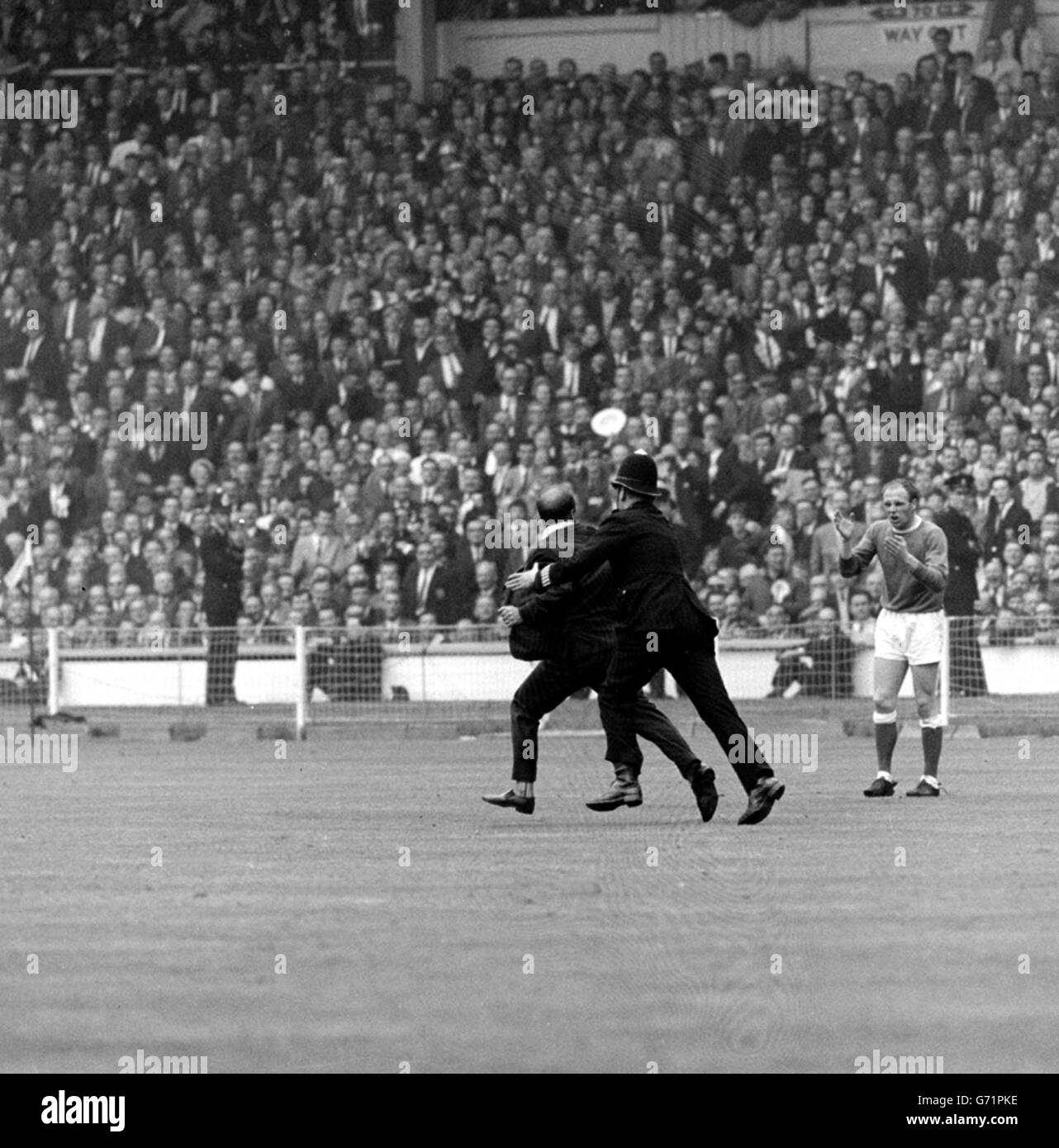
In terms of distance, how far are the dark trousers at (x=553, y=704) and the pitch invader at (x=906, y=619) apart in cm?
204

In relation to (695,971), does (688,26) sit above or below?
above

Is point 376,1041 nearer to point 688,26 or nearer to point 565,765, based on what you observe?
point 565,765

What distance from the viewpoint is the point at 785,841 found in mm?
12797

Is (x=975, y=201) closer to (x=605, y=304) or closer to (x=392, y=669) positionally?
(x=605, y=304)

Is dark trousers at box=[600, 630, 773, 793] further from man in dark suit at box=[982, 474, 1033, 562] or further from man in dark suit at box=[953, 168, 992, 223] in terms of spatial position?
man in dark suit at box=[953, 168, 992, 223]

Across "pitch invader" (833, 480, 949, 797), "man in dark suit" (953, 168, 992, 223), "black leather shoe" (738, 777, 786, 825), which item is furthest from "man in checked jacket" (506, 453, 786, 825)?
"man in dark suit" (953, 168, 992, 223)

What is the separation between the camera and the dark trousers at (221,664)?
2714 cm

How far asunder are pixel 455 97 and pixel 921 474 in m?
9.67

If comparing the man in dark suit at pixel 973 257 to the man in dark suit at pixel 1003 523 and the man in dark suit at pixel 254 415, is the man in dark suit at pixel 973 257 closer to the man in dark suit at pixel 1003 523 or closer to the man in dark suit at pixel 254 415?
the man in dark suit at pixel 1003 523

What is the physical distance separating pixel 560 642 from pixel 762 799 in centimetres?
176

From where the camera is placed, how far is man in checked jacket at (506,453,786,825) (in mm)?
13672

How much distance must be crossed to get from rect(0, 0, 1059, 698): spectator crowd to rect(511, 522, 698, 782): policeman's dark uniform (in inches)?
451

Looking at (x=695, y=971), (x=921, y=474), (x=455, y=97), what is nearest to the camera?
(x=695, y=971)
